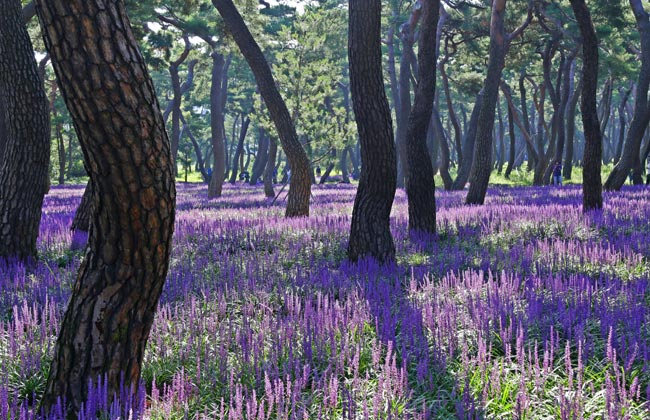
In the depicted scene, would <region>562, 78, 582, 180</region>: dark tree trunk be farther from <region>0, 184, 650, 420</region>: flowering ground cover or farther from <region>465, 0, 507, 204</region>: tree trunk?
<region>0, 184, 650, 420</region>: flowering ground cover

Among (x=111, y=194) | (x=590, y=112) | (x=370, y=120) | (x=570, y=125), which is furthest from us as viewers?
(x=570, y=125)

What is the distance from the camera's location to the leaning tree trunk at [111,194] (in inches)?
106

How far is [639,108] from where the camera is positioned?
19062 mm

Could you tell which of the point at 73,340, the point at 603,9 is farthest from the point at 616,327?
the point at 603,9

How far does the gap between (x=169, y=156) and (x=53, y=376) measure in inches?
49.3

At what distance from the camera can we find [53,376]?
2988 millimetres

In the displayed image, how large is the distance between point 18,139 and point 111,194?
5.57m

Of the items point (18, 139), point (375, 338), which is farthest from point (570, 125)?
point (375, 338)

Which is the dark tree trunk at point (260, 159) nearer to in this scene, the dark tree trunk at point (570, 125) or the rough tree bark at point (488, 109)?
the dark tree trunk at point (570, 125)

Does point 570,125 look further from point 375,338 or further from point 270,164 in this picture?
point 375,338

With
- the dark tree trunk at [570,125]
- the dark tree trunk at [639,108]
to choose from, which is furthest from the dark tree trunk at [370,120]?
the dark tree trunk at [570,125]

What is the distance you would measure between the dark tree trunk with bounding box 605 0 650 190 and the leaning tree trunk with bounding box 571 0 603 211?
800cm

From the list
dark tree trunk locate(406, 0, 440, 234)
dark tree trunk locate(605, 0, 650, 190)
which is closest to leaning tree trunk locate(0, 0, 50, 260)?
dark tree trunk locate(406, 0, 440, 234)

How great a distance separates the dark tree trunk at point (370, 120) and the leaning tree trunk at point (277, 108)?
5.70 metres
